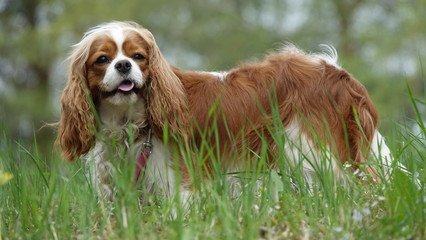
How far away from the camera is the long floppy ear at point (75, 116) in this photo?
447cm

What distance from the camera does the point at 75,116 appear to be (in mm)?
4543

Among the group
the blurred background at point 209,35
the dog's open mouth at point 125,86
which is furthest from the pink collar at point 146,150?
the blurred background at point 209,35

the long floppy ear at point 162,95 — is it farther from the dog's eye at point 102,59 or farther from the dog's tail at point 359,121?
the dog's tail at point 359,121

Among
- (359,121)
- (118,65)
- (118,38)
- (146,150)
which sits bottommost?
(146,150)

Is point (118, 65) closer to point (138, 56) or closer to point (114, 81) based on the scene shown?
point (114, 81)

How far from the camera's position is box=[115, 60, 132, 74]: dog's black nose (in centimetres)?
411

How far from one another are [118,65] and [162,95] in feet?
1.37

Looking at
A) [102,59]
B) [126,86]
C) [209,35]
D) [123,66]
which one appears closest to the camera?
[123,66]

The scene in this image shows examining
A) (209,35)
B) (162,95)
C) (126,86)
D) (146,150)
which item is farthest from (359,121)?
(209,35)

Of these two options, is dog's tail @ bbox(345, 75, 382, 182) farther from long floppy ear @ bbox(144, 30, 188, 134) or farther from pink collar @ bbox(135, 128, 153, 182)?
pink collar @ bbox(135, 128, 153, 182)

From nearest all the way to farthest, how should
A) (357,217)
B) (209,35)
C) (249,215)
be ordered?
1. (357,217)
2. (249,215)
3. (209,35)

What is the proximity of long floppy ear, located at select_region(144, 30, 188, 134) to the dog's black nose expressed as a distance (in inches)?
11.8

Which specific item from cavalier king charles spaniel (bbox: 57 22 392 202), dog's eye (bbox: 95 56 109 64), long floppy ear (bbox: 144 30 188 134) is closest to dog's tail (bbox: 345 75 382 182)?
cavalier king charles spaniel (bbox: 57 22 392 202)

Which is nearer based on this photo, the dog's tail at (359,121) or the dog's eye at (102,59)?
the dog's eye at (102,59)
